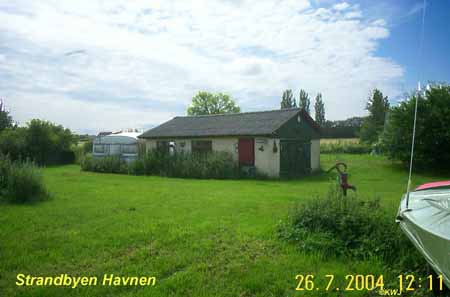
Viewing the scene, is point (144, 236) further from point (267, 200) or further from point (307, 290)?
point (267, 200)

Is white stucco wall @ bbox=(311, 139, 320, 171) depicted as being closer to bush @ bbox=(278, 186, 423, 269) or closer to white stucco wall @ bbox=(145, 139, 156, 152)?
white stucco wall @ bbox=(145, 139, 156, 152)

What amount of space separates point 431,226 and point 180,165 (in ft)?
45.6

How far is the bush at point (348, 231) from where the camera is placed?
3.76m

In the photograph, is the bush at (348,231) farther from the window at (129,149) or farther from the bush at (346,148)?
the bush at (346,148)

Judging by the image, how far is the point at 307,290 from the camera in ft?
10.1

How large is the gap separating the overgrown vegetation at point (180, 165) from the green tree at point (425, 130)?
29.1 feet

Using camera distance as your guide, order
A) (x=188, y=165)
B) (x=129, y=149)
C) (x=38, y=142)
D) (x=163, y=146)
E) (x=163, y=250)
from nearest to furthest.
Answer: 1. (x=163, y=250)
2. (x=188, y=165)
3. (x=163, y=146)
4. (x=129, y=149)
5. (x=38, y=142)

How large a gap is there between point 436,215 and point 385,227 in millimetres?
1256

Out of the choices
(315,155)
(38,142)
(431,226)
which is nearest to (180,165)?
(315,155)

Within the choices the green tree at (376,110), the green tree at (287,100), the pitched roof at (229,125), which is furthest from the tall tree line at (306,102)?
the pitched roof at (229,125)

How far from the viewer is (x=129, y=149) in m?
21.2

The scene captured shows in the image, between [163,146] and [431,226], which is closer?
[431,226]

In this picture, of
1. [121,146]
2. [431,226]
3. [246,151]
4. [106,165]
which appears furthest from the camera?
[121,146]

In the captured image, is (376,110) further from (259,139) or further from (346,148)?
(259,139)
